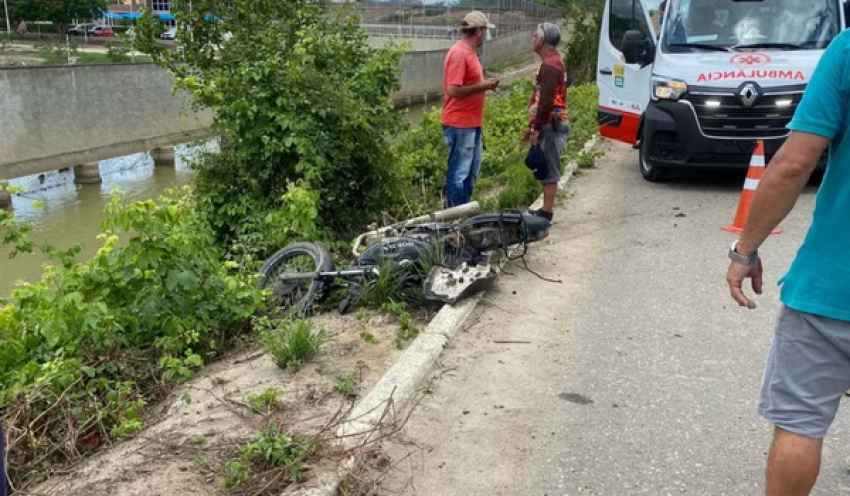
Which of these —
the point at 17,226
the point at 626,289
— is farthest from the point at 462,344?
the point at 17,226

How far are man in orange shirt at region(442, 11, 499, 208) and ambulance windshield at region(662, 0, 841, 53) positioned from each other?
3.34 m

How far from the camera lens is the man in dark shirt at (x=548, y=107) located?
275 inches

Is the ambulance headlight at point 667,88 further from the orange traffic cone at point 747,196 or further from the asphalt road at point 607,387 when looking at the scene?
the asphalt road at point 607,387

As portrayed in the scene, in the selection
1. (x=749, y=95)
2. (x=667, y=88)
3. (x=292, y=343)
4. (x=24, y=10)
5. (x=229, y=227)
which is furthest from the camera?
(x=24, y=10)

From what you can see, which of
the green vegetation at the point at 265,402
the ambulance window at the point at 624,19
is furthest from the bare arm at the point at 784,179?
the ambulance window at the point at 624,19

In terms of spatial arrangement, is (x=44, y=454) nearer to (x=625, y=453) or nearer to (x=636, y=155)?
(x=625, y=453)

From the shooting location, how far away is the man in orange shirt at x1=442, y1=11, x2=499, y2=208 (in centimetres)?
726

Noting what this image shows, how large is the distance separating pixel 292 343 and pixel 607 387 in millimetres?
1844

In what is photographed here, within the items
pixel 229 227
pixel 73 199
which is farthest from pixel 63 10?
pixel 229 227

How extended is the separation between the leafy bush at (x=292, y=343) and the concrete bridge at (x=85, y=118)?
12186mm

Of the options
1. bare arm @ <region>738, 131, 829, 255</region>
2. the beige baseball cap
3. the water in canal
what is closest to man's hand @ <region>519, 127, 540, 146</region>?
the beige baseball cap

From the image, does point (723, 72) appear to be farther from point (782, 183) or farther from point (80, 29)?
point (80, 29)

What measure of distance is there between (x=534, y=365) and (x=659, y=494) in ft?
4.62

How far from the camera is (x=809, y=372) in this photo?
8.28ft
